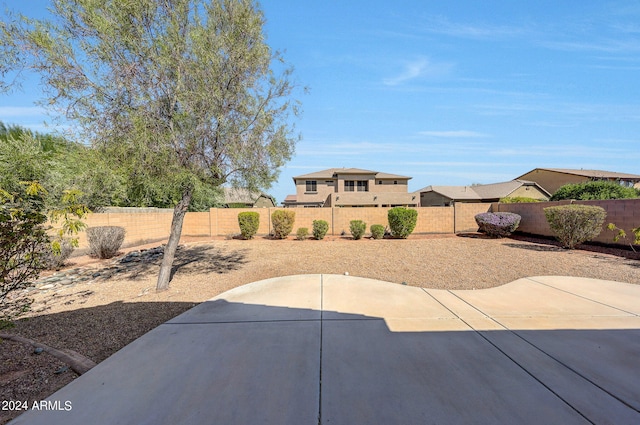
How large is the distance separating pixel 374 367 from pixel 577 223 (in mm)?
11333

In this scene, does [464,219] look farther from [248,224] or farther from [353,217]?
[248,224]

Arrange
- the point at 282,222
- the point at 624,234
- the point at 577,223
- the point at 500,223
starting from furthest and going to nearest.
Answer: the point at 282,222, the point at 500,223, the point at 577,223, the point at 624,234

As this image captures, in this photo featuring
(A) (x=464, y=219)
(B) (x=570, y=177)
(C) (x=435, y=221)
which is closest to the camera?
(C) (x=435, y=221)

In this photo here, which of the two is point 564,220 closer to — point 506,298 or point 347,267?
point 506,298

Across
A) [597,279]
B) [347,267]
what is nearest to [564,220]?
[597,279]

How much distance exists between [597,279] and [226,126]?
9154mm

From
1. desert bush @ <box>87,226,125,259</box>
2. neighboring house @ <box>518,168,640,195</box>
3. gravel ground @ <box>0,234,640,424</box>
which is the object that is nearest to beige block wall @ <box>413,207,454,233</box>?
gravel ground @ <box>0,234,640,424</box>

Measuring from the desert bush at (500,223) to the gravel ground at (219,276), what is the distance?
2.73 feet

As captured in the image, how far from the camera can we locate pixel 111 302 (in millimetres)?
5816

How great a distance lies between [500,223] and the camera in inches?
543

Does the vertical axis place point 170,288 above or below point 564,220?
below

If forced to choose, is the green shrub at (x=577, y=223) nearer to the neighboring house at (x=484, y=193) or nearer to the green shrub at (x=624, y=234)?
the green shrub at (x=624, y=234)

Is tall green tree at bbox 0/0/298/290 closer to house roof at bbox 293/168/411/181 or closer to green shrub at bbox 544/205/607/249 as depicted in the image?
green shrub at bbox 544/205/607/249

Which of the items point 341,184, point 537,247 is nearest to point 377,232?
point 537,247
